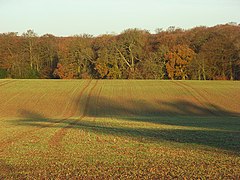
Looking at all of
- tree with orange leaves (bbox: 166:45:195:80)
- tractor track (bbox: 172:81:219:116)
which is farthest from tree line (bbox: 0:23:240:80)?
tractor track (bbox: 172:81:219:116)

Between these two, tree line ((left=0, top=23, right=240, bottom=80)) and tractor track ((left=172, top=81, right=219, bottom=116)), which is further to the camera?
tree line ((left=0, top=23, right=240, bottom=80))

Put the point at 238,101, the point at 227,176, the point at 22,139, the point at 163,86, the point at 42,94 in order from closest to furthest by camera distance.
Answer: the point at 227,176 → the point at 22,139 → the point at 238,101 → the point at 42,94 → the point at 163,86

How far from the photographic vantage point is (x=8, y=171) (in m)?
13.2

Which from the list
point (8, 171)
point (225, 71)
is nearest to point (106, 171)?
point (8, 171)

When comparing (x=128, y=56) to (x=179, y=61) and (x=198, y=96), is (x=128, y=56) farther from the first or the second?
(x=198, y=96)

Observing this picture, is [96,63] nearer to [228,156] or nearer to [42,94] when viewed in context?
[42,94]

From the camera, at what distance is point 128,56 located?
94.9m

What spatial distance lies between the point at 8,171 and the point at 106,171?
10.7ft

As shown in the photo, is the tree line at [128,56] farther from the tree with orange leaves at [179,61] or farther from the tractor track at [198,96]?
the tractor track at [198,96]

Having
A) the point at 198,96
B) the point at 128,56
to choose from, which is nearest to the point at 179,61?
the point at 128,56

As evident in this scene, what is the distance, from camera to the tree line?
276ft

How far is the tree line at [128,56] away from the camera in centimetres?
8412

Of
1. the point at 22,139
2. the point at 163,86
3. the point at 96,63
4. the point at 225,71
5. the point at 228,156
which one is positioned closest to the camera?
the point at 228,156

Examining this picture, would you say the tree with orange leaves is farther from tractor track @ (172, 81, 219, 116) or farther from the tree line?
tractor track @ (172, 81, 219, 116)
